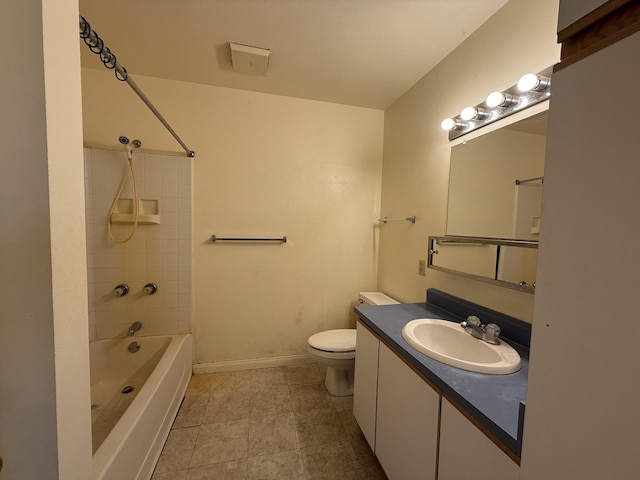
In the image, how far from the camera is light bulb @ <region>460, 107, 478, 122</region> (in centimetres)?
132

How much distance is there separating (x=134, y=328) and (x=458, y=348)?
219 cm

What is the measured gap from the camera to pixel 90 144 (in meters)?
1.85

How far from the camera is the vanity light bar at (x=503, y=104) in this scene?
3.36 ft

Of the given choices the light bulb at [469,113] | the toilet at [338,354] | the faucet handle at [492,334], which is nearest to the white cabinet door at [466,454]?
the faucet handle at [492,334]

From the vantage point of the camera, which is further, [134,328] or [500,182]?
[134,328]

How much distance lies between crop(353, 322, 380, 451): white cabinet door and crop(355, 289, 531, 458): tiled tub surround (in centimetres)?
9

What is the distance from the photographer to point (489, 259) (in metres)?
1.27

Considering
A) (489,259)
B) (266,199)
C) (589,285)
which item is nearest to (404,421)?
(489,259)

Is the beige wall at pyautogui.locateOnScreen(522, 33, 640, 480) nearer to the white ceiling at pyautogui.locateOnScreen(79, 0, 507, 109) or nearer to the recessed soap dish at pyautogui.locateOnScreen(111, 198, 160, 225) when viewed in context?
the white ceiling at pyautogui.locateOnScreen(79, 0, 507, 109)

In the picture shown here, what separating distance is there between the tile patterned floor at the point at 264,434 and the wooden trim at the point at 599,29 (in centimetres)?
178

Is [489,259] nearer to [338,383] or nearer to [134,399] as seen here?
[338,383]

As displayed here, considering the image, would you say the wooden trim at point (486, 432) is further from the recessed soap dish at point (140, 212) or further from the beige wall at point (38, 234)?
the recessed soap dish at point (140, 212)

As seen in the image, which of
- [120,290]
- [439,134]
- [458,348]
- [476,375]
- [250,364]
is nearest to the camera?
[476,375]

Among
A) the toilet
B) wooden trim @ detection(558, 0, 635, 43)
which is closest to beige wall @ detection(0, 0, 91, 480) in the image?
wooden trim @ detection(558, 0, 635, 43)
